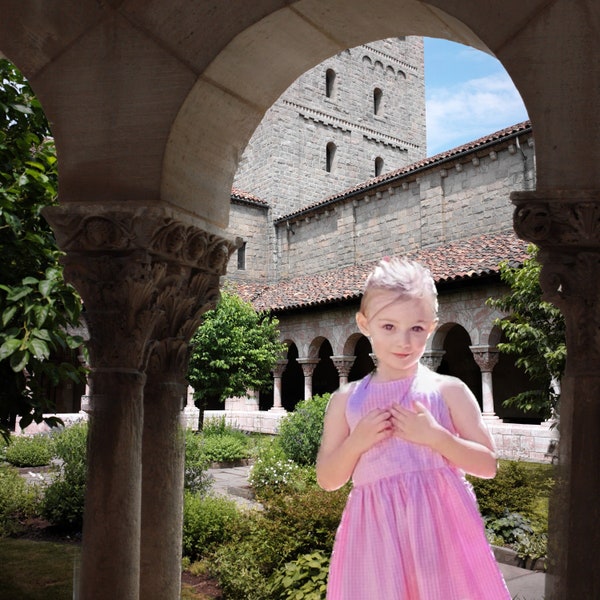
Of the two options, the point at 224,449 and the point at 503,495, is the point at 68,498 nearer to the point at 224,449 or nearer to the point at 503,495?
the point at 503,495

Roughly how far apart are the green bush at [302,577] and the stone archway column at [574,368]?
273 cm

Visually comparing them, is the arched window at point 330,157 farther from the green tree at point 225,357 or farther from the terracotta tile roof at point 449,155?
the green tree at point 225,357

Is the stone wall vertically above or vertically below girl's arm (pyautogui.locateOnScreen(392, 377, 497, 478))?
above

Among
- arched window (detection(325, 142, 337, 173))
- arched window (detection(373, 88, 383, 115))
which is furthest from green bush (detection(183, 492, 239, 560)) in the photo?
arched window (detection(373, 88, 383, 115))

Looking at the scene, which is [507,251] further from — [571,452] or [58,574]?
[571,452]

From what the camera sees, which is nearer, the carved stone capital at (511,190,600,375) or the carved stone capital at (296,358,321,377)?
the carved stone capital at (511,190,600,375)

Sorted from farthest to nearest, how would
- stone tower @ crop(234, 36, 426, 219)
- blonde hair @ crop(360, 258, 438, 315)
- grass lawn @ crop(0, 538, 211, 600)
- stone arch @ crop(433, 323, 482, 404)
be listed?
stone tower @ crop(234, 36, 426, 219) → stone arch @ crop(433, 323, 482, 404) → grass lawn @ crop(0, 538, 211, 600) → blonde hair @ crop(360, 258, 438, 315)

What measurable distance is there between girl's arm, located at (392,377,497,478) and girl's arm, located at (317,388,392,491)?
51 mm

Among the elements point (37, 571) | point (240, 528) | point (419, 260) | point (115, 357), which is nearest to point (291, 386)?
point (419, 260)

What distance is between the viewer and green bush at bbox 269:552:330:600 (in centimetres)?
461

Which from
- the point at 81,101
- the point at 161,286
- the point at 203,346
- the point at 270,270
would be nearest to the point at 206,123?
the point at 81,101

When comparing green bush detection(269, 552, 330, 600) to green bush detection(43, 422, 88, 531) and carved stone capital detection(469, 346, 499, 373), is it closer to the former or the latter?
green bush detection(43, 422, 88, 531)

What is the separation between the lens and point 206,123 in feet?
10.0

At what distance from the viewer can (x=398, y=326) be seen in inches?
72.6
